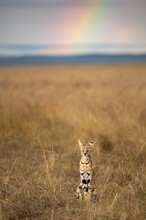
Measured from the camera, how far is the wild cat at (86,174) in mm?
3736

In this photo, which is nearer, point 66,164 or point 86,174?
point 86,174

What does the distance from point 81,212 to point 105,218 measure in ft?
0.83

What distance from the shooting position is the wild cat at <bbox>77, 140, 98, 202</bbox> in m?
3.74

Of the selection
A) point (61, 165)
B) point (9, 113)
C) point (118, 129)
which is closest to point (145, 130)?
point (118, 129)

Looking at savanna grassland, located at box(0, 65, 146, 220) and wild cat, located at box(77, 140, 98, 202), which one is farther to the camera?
savanna grassland, located at box(0, 65, 146, 220)

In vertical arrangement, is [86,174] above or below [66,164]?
above

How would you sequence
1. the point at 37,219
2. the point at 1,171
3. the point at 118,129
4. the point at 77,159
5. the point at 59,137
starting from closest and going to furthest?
1. the point at 37,219
2. the point at 1,171
3. the point at 77,159
4. the point at 59,137
5. the point at 118,129

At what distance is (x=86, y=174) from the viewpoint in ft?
12.3

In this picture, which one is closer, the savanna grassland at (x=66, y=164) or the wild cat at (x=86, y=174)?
the wild cat at (x=86, y=174)

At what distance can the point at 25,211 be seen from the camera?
413 cm

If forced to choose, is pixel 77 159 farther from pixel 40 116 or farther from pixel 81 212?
pixel 40 116

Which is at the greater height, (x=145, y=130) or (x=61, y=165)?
(x=145, y=130)

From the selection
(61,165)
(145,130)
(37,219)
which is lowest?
(37,219)

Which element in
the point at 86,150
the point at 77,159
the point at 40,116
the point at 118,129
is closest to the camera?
the point at 86,150
